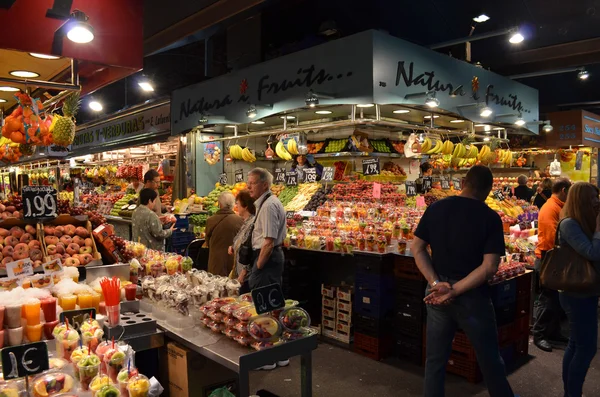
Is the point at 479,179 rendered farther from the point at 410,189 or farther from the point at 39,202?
the point at 410,189

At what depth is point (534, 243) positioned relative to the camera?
6215 millimetres

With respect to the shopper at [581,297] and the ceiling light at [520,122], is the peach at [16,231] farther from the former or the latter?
the ceiling light at [520,122]

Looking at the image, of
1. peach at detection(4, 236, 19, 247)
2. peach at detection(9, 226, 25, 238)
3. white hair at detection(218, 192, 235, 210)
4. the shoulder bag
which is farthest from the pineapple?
the shoulder bag

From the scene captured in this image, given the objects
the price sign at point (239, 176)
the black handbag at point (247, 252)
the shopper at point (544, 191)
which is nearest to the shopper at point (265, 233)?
the black handbag at point (247, 252)

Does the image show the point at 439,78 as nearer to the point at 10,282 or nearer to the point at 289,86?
the point at 289,86

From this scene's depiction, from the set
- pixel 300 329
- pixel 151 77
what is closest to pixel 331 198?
pixel 300 329

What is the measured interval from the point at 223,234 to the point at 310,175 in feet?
10.5

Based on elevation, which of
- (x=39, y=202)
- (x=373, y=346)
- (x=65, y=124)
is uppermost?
(x=65, y=124)

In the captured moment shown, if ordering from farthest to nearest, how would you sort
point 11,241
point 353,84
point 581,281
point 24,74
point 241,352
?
point 353,84 → point 24,74 → point 11,241 → point 581,281 → point 241,352

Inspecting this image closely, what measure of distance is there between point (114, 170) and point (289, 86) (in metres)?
8.14

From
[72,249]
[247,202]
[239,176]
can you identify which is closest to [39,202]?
[72,249]

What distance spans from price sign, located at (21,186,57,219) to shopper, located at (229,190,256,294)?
1748mm

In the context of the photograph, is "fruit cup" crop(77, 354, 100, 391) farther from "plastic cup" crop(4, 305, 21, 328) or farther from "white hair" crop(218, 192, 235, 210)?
"white hair" crop(218, 192, 235, 210)

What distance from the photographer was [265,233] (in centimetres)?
438
